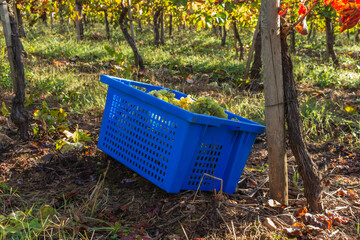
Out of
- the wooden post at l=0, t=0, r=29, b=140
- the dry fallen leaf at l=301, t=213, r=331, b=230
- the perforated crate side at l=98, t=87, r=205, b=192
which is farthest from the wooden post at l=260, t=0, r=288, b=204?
the wooden post at l=0, t=0, r=29, b=140

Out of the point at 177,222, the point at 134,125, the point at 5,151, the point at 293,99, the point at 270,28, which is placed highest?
the point at 270,28

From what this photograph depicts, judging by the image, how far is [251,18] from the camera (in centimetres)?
861

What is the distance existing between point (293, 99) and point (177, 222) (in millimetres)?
1002

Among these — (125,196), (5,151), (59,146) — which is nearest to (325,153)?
(125,196)

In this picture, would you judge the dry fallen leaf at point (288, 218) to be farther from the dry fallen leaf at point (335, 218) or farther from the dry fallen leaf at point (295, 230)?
the dry fallen leaf at point (335, 218)

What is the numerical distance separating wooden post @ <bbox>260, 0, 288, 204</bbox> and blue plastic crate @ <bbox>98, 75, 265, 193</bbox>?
145 millimetres

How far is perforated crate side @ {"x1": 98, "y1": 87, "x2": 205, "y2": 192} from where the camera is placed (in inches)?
83.7

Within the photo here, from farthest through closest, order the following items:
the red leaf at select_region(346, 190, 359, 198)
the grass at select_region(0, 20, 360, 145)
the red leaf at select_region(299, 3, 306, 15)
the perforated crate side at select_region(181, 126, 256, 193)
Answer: the grass at select_region(0, 20, 360, 145), the red leaf at select_region(346, 190, 359, 198), the perforated crate side at select_region(181, 126, 256, 193), the red leaf at select_region(299, 3, 306, 15)

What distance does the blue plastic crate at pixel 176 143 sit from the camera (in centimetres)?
212

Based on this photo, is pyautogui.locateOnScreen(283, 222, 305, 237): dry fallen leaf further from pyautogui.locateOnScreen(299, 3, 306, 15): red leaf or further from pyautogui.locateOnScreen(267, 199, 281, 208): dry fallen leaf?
pyautogui.locateOnScreen(299, 3, 306, 15): red leaf

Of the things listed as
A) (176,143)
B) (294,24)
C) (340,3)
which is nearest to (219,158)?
(176,143)

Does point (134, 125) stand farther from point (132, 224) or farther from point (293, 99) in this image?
point (293, 99)

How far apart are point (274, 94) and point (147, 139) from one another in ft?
2.78

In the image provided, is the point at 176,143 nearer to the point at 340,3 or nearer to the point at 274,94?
the point at 274,94
